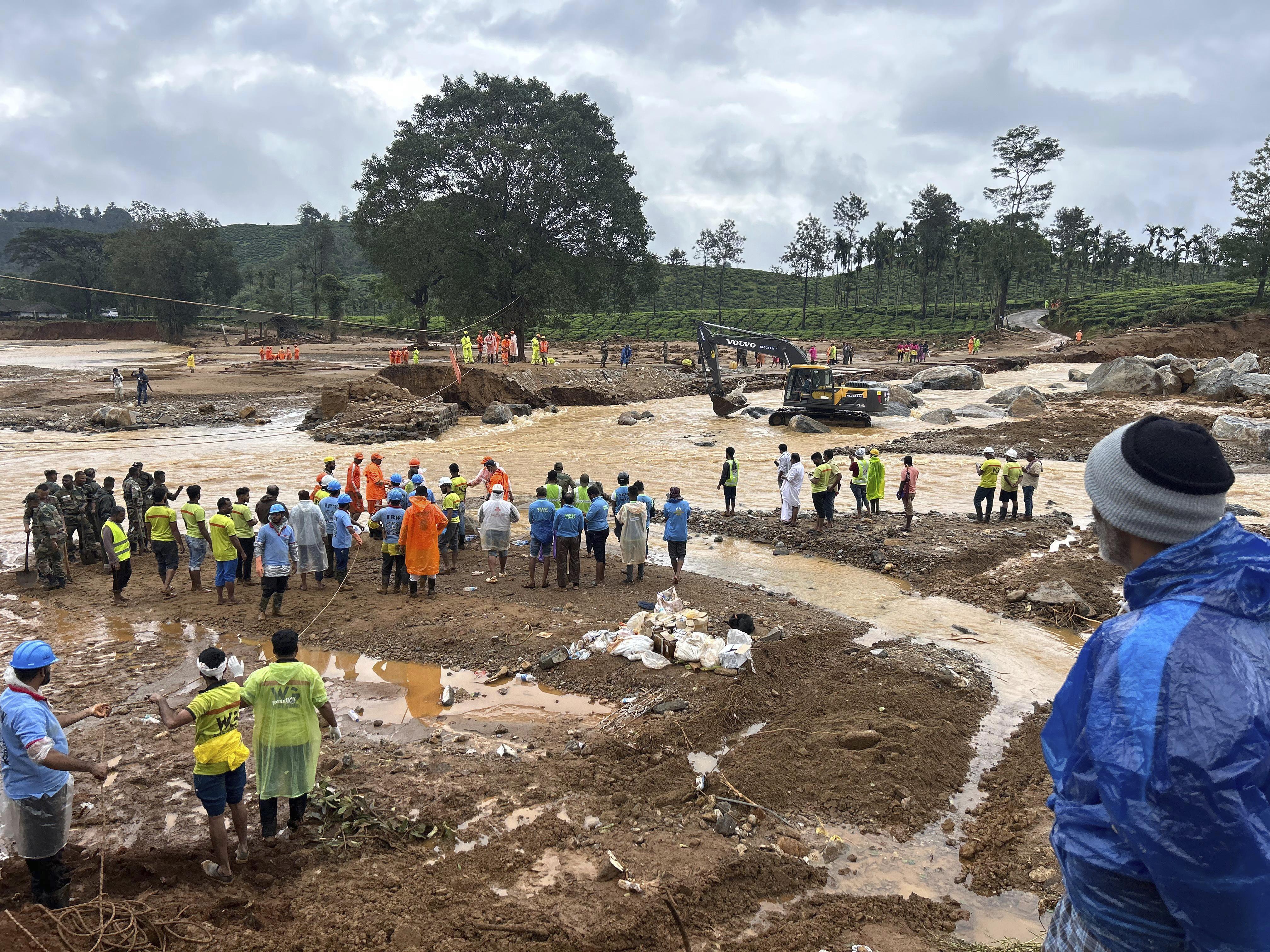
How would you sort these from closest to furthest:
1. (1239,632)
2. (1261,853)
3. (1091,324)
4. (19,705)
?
(1261,853) < (1239,632) < (19,705) < (1091,324)

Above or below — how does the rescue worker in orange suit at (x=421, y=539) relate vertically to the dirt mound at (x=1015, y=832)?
above

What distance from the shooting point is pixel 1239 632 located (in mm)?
1508

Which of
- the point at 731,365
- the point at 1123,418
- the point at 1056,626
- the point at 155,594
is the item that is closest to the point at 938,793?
the point at 1056,626

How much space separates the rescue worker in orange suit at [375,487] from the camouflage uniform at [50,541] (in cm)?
449

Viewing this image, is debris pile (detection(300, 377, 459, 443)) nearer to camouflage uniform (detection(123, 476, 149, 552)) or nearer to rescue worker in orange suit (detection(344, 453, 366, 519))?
rescue worker in orange suit (detection(344, 453, 366, 519))

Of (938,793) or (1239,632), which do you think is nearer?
(1239,632)

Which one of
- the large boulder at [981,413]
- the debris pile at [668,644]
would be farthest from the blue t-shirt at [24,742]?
the large boulder at [981,413]

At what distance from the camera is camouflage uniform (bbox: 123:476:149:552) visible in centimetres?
1262

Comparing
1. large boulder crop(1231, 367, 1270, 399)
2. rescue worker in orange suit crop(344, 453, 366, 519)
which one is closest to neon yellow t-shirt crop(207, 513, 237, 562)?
rescue worker in orange suit crop(344, 453, 366, 519)

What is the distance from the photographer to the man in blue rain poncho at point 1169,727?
4.60 feet

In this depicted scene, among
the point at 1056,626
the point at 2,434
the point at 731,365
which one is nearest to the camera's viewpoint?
the point at 1056,626

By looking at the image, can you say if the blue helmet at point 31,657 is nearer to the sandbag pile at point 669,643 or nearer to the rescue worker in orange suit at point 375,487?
the sandbag pile at point 669,643

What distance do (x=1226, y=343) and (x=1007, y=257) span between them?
19396 millimetres

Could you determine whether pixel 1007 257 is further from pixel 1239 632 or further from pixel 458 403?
pixel 1239 632
